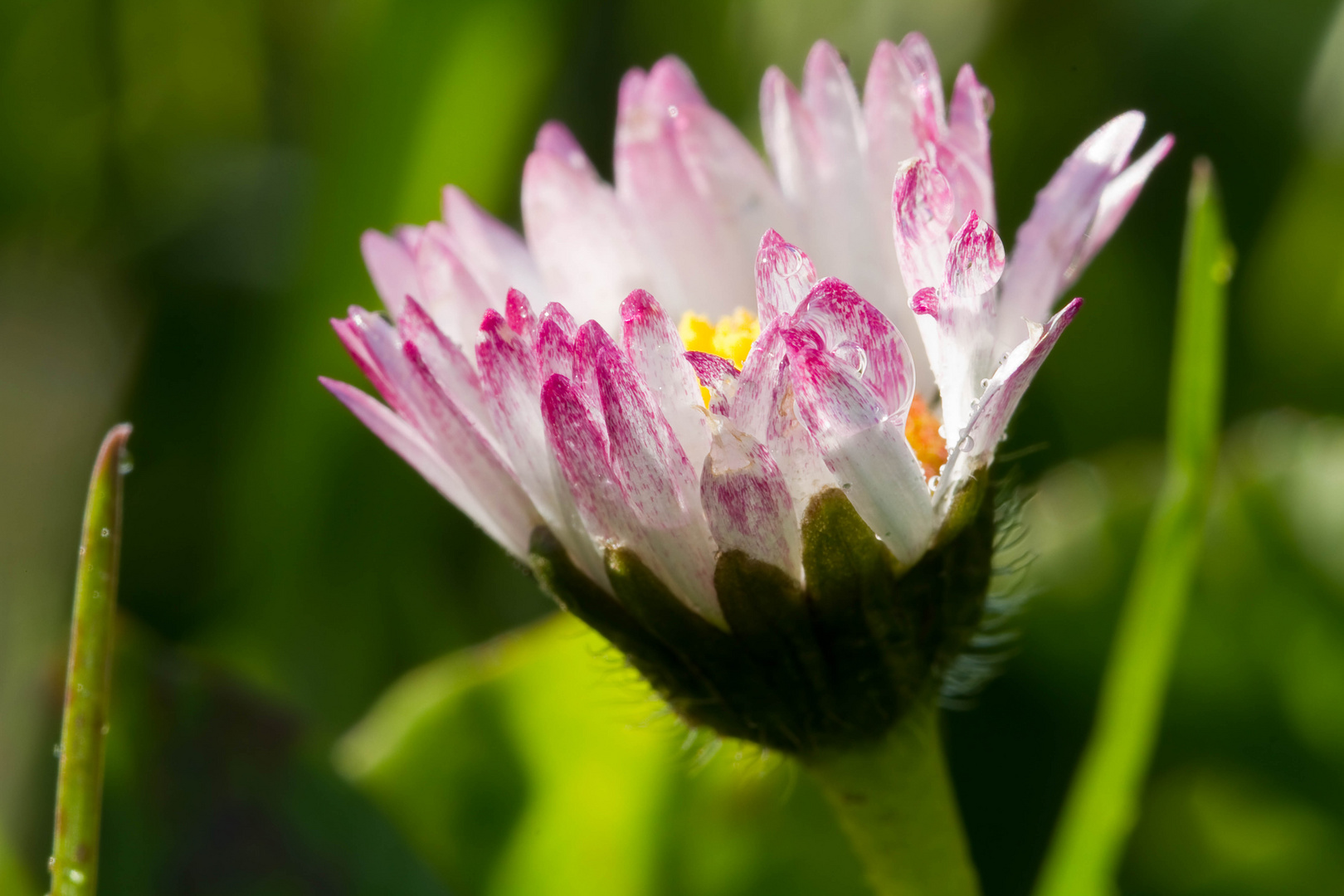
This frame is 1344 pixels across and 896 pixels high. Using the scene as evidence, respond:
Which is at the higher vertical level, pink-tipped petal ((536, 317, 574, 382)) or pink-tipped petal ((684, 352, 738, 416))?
pink-tipped petal ((536, 317, 574, 382))

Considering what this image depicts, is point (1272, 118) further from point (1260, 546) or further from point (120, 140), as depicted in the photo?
point (120, 140)

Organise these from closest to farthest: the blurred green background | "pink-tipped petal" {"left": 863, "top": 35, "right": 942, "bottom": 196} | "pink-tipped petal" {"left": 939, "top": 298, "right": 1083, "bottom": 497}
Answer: "pink-tipped petal" {"left": 939, "top": 298, "right": 1083, "bottom": 497}
"pink-tipped petal" {"left": 863, "top": 35, "right": 942, "bottom": 196}
the blurred green background

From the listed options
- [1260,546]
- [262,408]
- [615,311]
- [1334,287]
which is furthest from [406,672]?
[1334,287]

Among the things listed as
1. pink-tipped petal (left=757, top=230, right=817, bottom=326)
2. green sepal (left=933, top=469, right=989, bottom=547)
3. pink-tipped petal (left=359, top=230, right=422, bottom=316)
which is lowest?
green sepal (left=933, top=469, right=989, bottom=547)

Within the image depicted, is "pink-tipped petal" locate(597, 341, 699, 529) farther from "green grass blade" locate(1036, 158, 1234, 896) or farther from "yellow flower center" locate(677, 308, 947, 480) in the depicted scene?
"green grass blade" locate(1036, 158, 1234, 896)

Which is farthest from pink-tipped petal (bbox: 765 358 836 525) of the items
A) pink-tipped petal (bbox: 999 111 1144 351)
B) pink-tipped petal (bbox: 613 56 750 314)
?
pink-tipped petal (bbox: 613 56 750 314)

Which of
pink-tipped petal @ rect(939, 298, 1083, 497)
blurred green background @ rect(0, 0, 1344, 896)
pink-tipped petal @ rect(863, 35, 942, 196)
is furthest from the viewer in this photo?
blurred green background @ rect(0, 0, 1344, 896)
